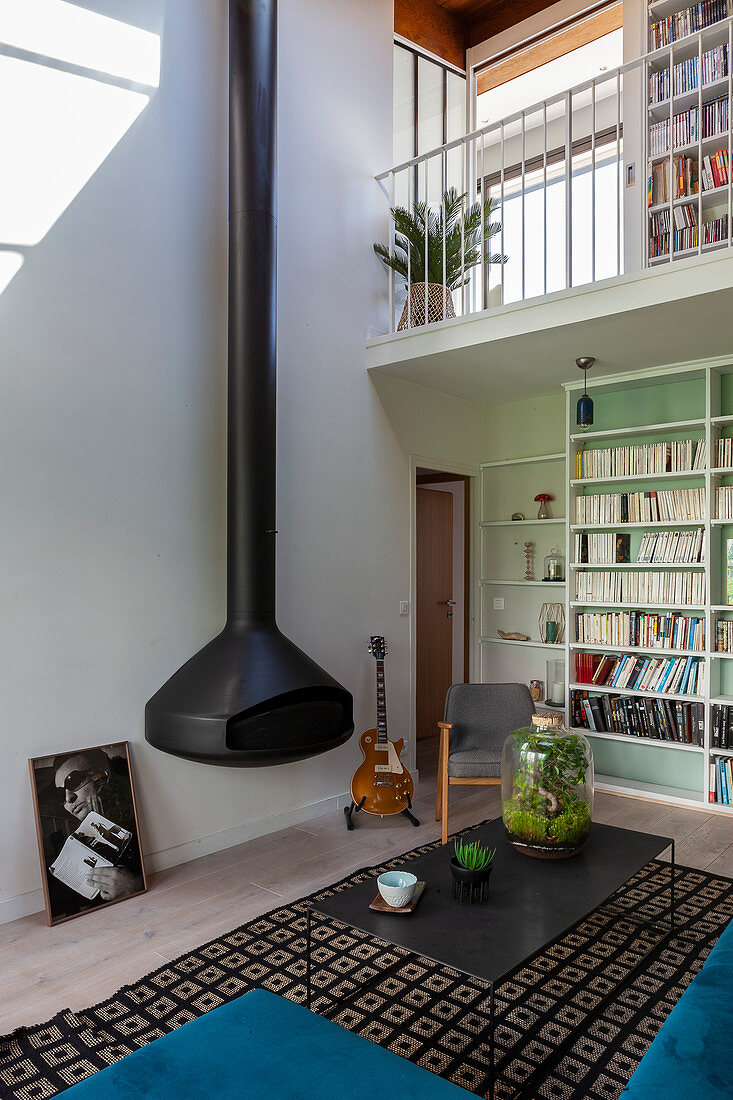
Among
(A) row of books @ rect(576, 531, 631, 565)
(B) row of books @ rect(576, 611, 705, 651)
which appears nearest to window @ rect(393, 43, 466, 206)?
(A) row of books @ rect(576, 531, 631, 565)

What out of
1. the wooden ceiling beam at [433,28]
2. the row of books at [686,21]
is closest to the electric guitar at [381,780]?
the row of books at [686,21]

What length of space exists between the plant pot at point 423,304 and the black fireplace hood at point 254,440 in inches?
46.1

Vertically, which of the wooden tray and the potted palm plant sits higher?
the potted palm plant

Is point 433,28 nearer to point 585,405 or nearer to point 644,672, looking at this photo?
point 585,405

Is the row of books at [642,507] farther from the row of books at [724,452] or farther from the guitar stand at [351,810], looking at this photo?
the guitar stand at [351,810]

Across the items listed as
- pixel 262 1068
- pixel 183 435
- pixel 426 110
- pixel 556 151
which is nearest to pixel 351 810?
pixel 183 435

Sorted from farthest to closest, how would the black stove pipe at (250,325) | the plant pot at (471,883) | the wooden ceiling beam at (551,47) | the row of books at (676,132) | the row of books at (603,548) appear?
the wooden ceiling beam at (551,47)
the row of books at (603,548)
the row of books at (676,132)
the black stove pipe at (250,325)
the plant pot at (471,883)

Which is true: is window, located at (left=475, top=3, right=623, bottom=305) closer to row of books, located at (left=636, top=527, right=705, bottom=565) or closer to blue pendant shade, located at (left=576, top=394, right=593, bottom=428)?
blue pendant shade, located at (left=576, top=394, right=593, bottom=428)

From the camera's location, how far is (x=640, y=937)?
2.73 m

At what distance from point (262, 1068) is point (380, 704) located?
270 cm

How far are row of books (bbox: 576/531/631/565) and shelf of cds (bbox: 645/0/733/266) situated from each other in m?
1.67

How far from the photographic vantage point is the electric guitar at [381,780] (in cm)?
394

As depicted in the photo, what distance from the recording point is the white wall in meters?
2.99

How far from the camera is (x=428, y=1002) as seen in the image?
2303mm
